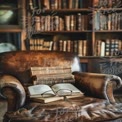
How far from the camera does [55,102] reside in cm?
203

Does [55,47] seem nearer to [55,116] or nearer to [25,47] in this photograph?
[25,47]

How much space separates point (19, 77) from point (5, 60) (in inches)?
9.1

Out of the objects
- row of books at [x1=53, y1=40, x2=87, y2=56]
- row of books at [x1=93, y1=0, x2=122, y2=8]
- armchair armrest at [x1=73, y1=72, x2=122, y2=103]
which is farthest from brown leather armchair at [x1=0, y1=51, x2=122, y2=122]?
row of books at [x1=93, y1=0, x2=122, y2=8]

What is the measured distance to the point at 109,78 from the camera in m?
2.24

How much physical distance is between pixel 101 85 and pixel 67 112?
1.60 ft

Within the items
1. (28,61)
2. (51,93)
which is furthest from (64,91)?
(28,61)

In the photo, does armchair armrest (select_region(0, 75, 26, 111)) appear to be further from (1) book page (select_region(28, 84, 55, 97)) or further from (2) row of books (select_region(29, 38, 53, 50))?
(2) row of books (select_region(29, 38, 53, 50))

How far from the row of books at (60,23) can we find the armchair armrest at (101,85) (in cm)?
128

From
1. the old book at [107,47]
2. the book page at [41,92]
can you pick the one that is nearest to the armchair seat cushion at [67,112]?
the book page at [41,92]

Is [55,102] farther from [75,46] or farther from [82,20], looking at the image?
[82,20]

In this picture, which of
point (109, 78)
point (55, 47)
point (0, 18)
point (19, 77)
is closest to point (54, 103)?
point (109, 78)

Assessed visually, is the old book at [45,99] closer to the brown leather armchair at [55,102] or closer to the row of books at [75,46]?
the brown leather armchair at [55,102]

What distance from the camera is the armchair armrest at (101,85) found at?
219cm

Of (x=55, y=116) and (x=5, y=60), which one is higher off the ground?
(x=5, y=60)
